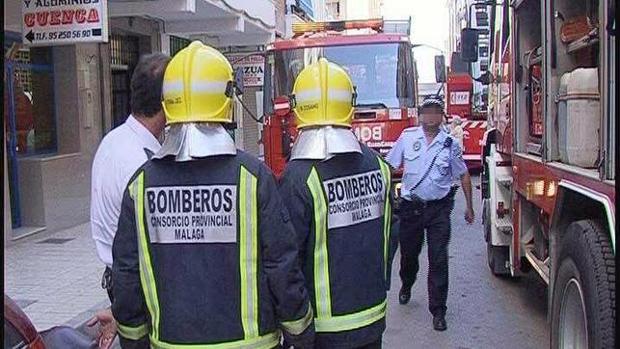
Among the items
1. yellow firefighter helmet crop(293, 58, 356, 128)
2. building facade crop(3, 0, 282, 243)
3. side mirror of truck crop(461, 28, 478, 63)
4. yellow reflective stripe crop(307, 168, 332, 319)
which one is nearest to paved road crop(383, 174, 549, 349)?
side mirror of truck crop(461, 28, 478, 63)

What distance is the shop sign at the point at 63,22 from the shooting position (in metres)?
9.24

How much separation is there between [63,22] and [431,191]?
5.31m

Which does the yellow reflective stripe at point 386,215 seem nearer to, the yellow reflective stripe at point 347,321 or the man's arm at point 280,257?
the yellow reflective stripe at point 347,321

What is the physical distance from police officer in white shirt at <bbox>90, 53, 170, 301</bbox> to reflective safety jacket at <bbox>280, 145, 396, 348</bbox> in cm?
63

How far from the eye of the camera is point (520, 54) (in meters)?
6.39

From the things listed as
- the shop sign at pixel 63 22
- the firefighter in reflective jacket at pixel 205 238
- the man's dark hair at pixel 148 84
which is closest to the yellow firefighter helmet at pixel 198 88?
the firefighter in reflective jacket at pixel 205 238

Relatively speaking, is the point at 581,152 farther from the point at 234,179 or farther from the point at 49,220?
the point at 49,220

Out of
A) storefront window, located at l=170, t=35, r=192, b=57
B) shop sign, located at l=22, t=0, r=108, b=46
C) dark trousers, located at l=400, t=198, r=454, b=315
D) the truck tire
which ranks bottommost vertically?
the truck tire

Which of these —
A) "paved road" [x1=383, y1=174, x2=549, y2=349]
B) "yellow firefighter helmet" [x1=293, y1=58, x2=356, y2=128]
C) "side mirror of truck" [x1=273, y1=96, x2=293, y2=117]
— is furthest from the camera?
"side mirror of truck" [x1=273, y1=96, x2=293, y2=117]

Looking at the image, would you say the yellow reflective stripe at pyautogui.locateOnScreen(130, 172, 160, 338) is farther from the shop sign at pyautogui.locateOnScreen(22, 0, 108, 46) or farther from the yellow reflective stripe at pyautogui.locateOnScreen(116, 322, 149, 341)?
the shop sign at pyautogui.locateOnScreen(22, 0, 108, 46)

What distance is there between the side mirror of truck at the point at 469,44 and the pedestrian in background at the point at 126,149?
539 centimetres

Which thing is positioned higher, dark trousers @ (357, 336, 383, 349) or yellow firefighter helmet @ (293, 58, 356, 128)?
yellow firefighter helmet @ (293, 58, 356, 128)

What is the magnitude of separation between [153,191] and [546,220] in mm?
3402

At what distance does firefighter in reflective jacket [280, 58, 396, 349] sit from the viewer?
10.2ft
